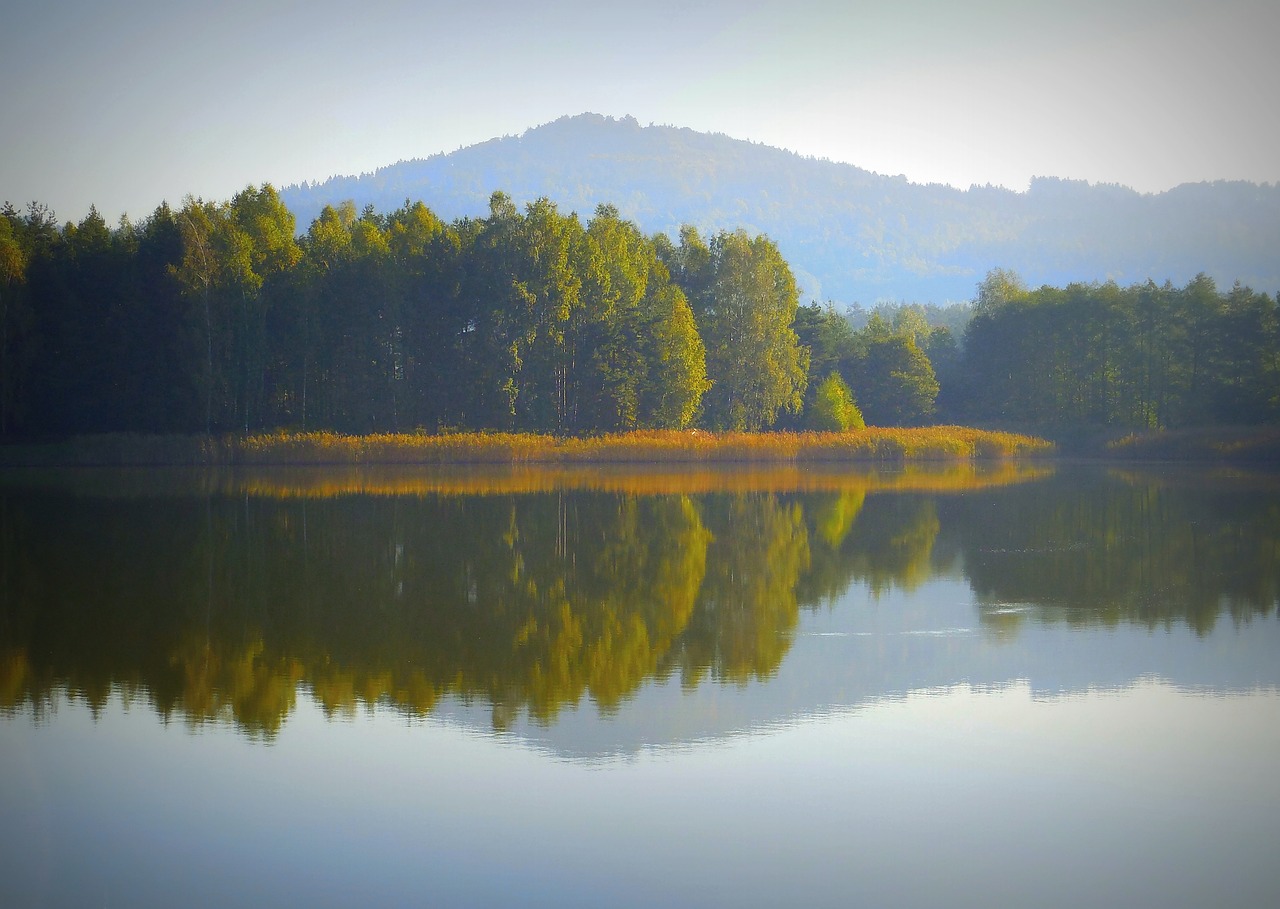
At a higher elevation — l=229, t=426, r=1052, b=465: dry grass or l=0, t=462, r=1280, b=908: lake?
l=229, t=426, r=1052, b=465: dry grass

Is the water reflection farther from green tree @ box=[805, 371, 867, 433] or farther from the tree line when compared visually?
green tree @ box=[805, 371, 867, 433]

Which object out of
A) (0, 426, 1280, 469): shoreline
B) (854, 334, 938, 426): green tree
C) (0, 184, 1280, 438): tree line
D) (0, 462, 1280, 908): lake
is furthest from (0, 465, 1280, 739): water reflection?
(854, 334, 938, 426): green tree

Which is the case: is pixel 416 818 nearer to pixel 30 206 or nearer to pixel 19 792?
pixel 19 792

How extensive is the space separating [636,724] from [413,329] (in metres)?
44.3

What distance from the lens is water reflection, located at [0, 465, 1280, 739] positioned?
10.2m

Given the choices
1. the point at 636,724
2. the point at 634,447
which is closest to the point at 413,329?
the point at 634,447

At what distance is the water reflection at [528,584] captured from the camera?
10.2m

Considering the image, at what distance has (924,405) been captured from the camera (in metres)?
68.4

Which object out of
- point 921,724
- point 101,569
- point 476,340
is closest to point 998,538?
point 921,724

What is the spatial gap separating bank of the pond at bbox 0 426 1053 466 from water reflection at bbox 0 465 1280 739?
15.0 metres

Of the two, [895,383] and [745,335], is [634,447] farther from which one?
[895,383]

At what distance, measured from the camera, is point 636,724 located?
28.5 feet

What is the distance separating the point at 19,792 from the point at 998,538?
16.7 metres

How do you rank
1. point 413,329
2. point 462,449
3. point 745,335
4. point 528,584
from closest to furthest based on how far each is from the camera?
point 528,584, point 462,449, point 413,329, point 745,335
